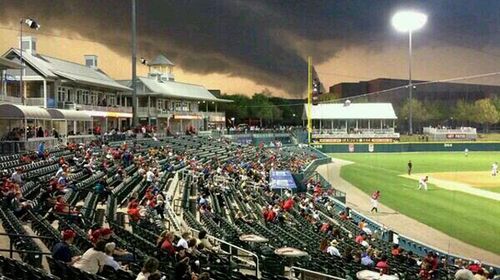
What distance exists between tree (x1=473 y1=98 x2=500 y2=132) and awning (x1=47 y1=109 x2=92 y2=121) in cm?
2918

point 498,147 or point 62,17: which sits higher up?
point 62,17

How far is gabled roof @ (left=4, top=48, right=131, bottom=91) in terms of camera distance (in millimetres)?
37250

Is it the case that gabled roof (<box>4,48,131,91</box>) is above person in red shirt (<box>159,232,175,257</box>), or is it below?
above

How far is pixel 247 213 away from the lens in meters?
19.1

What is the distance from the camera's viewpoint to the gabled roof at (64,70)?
37.2 metres

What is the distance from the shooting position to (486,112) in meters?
48.4

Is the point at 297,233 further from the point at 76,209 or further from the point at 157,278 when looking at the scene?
the point at 157,278

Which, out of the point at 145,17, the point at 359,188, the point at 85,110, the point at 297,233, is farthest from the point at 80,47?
the point at 297,233

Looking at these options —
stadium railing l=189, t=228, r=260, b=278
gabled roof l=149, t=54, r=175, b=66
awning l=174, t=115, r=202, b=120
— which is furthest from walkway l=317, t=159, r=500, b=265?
gabled roof l=149, t=54, r=175, b=66

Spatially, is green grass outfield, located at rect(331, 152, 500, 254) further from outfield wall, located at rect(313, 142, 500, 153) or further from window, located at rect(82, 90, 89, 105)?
window, located at rect(82, 90, 89, 105)

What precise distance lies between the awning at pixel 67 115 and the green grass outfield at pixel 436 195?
18432mm

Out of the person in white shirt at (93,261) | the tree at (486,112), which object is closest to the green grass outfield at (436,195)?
the tree at (486,112)

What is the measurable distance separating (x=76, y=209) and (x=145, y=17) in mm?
51557

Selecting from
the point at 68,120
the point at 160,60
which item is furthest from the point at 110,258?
the point at 160,60
